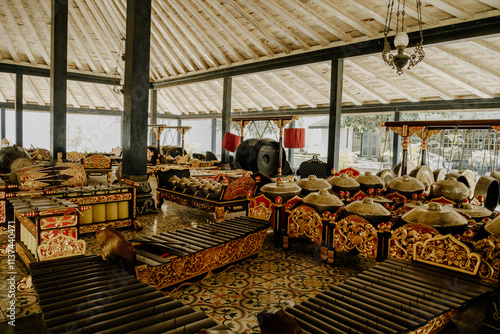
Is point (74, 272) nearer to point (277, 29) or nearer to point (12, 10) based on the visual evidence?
point (277, 29)

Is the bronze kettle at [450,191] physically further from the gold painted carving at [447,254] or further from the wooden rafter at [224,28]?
the wooden rafter at [224,28]

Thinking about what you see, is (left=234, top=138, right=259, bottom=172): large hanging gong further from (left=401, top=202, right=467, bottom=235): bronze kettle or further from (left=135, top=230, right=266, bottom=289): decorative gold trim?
(left=401, top=202, right=467, bottom=235): bronze kettle

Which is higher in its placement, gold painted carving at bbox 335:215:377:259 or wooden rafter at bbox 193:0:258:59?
wooden rafter at bbox 193:0:258:59

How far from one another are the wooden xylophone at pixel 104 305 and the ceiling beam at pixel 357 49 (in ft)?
19.5

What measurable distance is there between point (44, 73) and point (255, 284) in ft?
36.0

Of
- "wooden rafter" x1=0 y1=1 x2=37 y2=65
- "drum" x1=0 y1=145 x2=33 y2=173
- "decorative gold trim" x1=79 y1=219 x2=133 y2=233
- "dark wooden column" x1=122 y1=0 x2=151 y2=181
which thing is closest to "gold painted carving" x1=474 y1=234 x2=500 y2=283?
"decorative gold trim" x1=79 y1=219 x2=133 y2=233

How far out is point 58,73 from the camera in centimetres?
Answer: 770

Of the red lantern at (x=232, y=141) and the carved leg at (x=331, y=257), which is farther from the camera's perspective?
the red lantern at (x=232, y=141)

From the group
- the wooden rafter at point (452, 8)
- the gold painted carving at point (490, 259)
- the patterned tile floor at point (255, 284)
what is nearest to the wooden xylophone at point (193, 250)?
the patterned tile floor at point (255, 284)

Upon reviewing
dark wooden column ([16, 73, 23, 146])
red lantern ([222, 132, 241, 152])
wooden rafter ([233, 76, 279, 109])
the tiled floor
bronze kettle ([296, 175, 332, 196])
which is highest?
wooden rafter ([233, 76, 279, 109])

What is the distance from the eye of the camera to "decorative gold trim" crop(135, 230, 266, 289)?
102 inches

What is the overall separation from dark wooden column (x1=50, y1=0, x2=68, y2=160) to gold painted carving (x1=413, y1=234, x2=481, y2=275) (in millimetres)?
7756

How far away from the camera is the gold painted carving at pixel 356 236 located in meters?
3.18

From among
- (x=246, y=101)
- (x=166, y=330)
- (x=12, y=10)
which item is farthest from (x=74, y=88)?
(x=166, y=330)
